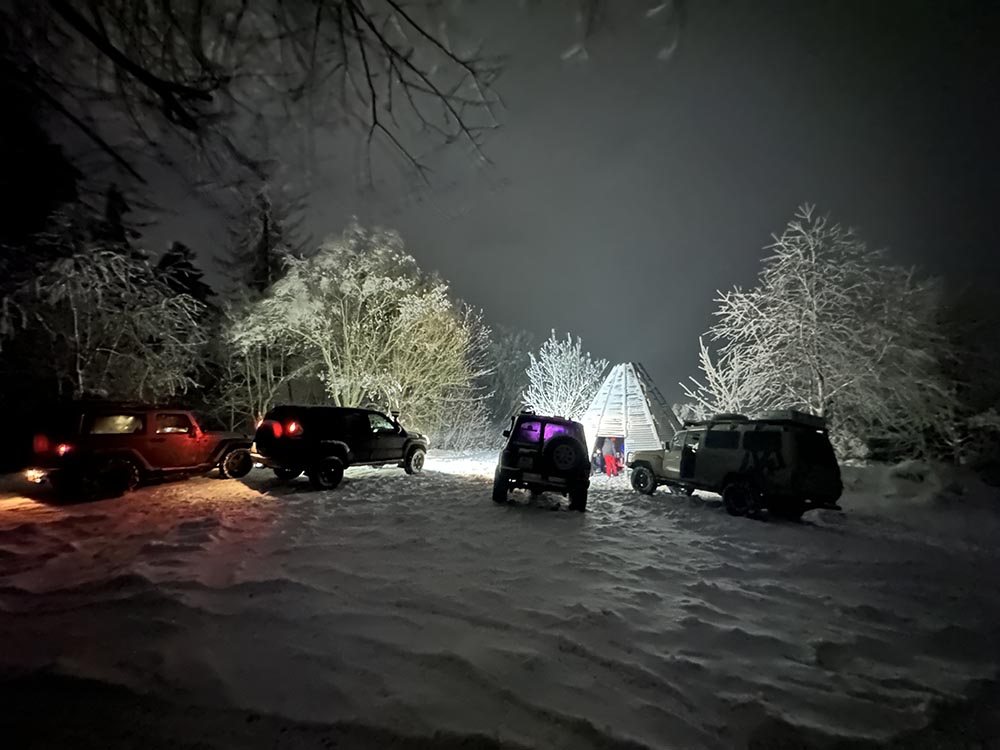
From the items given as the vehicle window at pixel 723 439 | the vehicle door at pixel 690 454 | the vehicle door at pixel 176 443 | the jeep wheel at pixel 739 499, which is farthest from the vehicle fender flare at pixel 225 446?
the jeep wheel at pixel 739 499

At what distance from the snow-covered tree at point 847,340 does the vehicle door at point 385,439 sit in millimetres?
14479

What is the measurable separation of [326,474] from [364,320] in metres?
10.4

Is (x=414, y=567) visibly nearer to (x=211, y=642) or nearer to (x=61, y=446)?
(x=211, y=642)

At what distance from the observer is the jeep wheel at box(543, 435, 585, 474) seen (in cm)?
983

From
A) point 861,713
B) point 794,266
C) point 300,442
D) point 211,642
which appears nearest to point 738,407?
point 794,266

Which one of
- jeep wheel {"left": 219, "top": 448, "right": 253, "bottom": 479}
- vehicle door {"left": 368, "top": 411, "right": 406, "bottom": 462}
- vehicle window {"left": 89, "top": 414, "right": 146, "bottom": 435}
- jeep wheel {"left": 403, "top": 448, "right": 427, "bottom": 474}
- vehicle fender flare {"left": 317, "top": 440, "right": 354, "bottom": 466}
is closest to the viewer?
vehicle window {"left": 89, "top": 414, "right": 146, "bottom": 435}

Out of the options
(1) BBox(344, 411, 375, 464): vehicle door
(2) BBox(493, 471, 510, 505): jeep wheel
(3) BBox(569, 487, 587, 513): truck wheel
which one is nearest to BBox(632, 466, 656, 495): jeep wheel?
(3) BBox(569, 487, 587, 513): truck wheel

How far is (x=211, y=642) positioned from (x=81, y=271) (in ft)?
46.8

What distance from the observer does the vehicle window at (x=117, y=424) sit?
29.8ft

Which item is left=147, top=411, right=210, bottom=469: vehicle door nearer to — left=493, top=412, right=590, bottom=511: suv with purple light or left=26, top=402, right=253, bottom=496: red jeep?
left=26, top=402, right=253, bottom=496: red jeep

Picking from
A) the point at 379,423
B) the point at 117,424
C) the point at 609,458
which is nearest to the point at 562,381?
the point at 609,458

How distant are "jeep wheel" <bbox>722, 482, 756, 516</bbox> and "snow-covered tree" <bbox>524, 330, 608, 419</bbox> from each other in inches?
719

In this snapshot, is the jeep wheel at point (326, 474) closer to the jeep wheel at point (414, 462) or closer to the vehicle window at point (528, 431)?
the jeep wheel at point (414, 462)

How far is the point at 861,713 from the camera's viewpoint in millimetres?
3234
